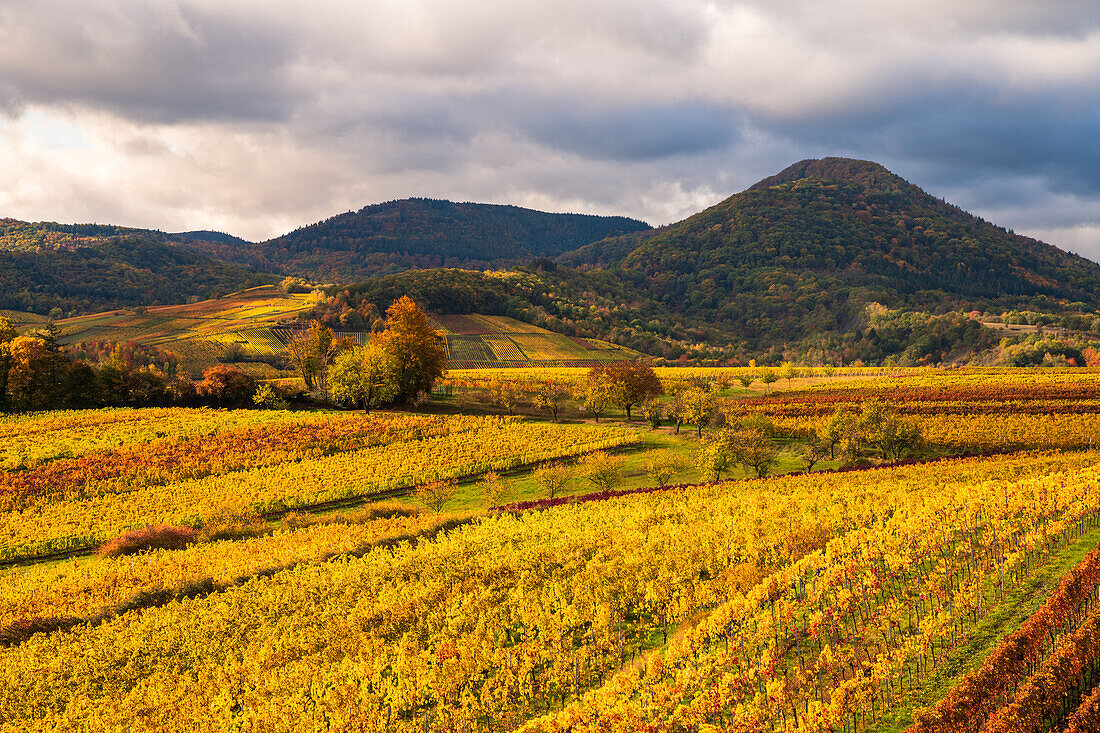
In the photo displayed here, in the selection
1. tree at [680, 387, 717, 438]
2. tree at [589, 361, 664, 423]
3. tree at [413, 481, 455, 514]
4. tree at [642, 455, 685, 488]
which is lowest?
tree at [413, 481, 455, 514]

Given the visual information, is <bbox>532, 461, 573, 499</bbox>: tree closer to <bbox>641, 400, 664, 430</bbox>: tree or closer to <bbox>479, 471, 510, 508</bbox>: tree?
<bbox>479, 471, 510, 508</bbox>: tree

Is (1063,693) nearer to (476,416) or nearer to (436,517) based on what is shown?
(436,517)

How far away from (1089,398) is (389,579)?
10952 cm

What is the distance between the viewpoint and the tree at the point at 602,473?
60375 mm

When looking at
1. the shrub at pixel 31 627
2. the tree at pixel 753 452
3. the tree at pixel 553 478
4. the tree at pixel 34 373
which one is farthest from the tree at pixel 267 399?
the tree at pixel 753 452

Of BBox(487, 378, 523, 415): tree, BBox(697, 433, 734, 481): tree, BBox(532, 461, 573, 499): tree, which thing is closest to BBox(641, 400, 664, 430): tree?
BBox(487, 378, 523, 415): tree

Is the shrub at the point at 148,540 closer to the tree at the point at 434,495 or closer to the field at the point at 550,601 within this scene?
the field at the point at 550,601

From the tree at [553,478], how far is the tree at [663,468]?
880 centimetres

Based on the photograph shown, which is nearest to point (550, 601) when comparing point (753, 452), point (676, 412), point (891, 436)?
point (753, 452)

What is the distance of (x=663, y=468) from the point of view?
204ft

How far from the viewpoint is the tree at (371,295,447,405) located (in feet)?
327

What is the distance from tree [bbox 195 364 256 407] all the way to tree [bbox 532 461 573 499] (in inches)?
2280

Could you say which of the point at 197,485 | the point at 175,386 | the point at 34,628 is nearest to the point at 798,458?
the point at 197,485

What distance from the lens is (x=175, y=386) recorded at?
95.7 meters
